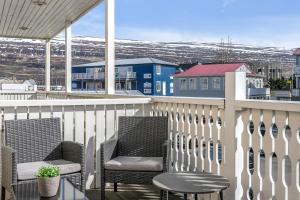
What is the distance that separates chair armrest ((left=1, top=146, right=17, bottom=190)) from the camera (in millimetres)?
2725

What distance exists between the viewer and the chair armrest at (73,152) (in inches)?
122

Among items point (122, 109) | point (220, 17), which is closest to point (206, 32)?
point (220, 17)

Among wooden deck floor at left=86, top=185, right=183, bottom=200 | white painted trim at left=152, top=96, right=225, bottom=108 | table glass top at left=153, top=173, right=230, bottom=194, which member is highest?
white painted trim at left=152, top=96, right=225, bottom=108

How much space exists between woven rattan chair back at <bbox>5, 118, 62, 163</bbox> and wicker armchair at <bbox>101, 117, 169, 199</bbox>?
1.69 ft

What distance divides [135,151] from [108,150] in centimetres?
34

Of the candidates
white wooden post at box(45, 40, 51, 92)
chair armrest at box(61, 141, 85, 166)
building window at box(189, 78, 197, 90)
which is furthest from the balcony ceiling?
chair armrest at box(61, 141, 85, 166)

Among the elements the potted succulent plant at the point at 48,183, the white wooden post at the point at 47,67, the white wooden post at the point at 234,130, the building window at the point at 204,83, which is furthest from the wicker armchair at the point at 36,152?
the white wooden post at the point at 47,67

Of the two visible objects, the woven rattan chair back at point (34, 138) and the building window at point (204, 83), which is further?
the building window at point (204, 83)

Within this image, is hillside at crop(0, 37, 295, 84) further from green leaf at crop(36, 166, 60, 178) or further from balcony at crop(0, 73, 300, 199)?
green leaf at crop(36, 166, 60, 178)

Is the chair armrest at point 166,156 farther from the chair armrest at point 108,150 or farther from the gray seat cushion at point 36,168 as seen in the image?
Result: the gray seat cushion at point 36,168

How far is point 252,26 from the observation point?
70.1 feet

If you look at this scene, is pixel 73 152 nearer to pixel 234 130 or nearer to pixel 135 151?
pixel 135 151

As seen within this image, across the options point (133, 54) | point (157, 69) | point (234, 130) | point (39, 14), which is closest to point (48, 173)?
point (234, 130)

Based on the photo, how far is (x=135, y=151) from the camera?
3.59 m
